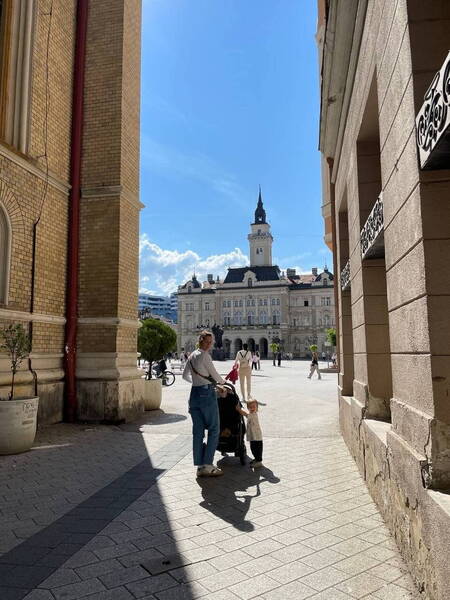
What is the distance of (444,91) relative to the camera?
228 centimetres

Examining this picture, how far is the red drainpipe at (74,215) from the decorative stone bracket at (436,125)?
8658 mm

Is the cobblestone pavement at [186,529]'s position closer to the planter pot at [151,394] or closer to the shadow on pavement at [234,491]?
the shadow on pavement at [234,491]

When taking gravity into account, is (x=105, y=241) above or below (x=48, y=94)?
below

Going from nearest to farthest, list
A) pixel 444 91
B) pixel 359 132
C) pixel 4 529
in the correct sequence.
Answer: pixel 444 91 → pixel 4 529 → pixel 359 132

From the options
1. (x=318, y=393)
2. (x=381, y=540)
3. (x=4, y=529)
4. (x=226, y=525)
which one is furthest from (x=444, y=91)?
(x=318, y=393)

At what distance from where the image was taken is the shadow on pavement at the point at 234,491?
14.0 feet

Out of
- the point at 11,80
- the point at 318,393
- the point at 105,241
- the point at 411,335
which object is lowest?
the point at 318,393

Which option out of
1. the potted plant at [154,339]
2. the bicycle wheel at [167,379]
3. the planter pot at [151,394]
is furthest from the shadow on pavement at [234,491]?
the bicycle wheel at [167,379]

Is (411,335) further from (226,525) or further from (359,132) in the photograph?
(359,132)

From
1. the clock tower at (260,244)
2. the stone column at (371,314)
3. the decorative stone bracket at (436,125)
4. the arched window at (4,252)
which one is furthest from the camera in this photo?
the clock tower at (260,244)

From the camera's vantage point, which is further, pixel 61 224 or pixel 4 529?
→ pixel 61 224

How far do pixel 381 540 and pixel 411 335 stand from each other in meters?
1.86

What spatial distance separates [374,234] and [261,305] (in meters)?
94.8

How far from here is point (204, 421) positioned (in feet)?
18.5
